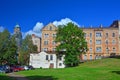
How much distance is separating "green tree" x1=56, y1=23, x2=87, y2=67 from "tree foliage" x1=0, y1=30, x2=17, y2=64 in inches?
754

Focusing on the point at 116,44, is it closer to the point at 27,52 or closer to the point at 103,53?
the point at 103,53

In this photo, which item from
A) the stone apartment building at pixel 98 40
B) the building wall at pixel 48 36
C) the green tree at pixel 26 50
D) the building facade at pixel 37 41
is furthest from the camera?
the building facade at pixel 37 41

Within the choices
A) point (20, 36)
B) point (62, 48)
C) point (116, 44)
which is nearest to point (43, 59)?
point (62, 48)

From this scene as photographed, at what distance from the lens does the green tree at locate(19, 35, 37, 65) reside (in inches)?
4754

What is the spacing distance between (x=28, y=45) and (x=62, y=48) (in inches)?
1413

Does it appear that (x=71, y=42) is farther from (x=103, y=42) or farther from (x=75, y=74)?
(x=75, y=74)

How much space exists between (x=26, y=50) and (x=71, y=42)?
38.2 meters

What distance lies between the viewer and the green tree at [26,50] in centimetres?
12075

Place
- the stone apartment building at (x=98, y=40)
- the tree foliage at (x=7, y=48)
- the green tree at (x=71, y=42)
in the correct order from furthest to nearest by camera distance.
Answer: the stone apartment building at (x=98, y=40) < the tree foliage at (x=7, y=48) < the green tree at (x=71, y=42)

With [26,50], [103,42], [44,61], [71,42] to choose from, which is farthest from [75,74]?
[26,50]

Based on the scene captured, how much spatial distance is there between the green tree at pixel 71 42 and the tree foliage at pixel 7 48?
1915 centimetres

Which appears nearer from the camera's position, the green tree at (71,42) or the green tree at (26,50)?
the green tree at (71,42)

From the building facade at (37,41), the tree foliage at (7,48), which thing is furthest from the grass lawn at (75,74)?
the building facade at (37,41)

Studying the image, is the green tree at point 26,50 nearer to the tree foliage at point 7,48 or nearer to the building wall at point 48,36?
the building wall at point 48,36
